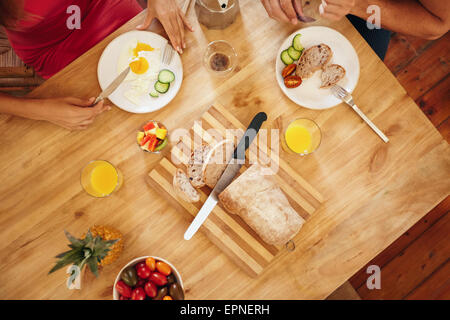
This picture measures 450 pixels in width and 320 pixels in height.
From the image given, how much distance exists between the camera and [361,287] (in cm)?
276

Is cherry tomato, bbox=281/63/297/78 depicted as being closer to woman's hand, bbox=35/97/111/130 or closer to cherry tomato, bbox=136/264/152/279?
woman's hand, bbox=35/97/111/130

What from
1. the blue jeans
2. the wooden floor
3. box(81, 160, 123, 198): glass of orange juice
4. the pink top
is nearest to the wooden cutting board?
box(81, 160, 123, 198): glass of orange juice

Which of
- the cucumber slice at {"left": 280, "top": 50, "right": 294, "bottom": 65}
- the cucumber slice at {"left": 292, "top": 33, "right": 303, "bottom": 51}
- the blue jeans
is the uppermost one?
the blue jeans

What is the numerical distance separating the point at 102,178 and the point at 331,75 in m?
1.40

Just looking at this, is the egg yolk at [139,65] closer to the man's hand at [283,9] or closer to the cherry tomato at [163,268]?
the man's hand at [283,9]

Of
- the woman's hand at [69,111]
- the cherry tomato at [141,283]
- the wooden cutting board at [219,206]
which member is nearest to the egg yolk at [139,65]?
the woman's hand at [69,111]

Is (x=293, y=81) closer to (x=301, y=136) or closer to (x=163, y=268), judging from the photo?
(x=301, y=136)

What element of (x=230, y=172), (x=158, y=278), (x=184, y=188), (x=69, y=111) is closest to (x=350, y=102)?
(x=230, y=172)

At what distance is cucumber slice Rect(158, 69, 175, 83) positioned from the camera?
1.69 m

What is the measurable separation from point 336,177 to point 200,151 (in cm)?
79

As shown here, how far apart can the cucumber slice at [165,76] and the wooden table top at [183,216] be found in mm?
103

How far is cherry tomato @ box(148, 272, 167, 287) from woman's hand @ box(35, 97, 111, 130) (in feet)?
2.96

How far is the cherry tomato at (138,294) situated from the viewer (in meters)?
1.58

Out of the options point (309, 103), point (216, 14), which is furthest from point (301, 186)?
point (216, 14)
